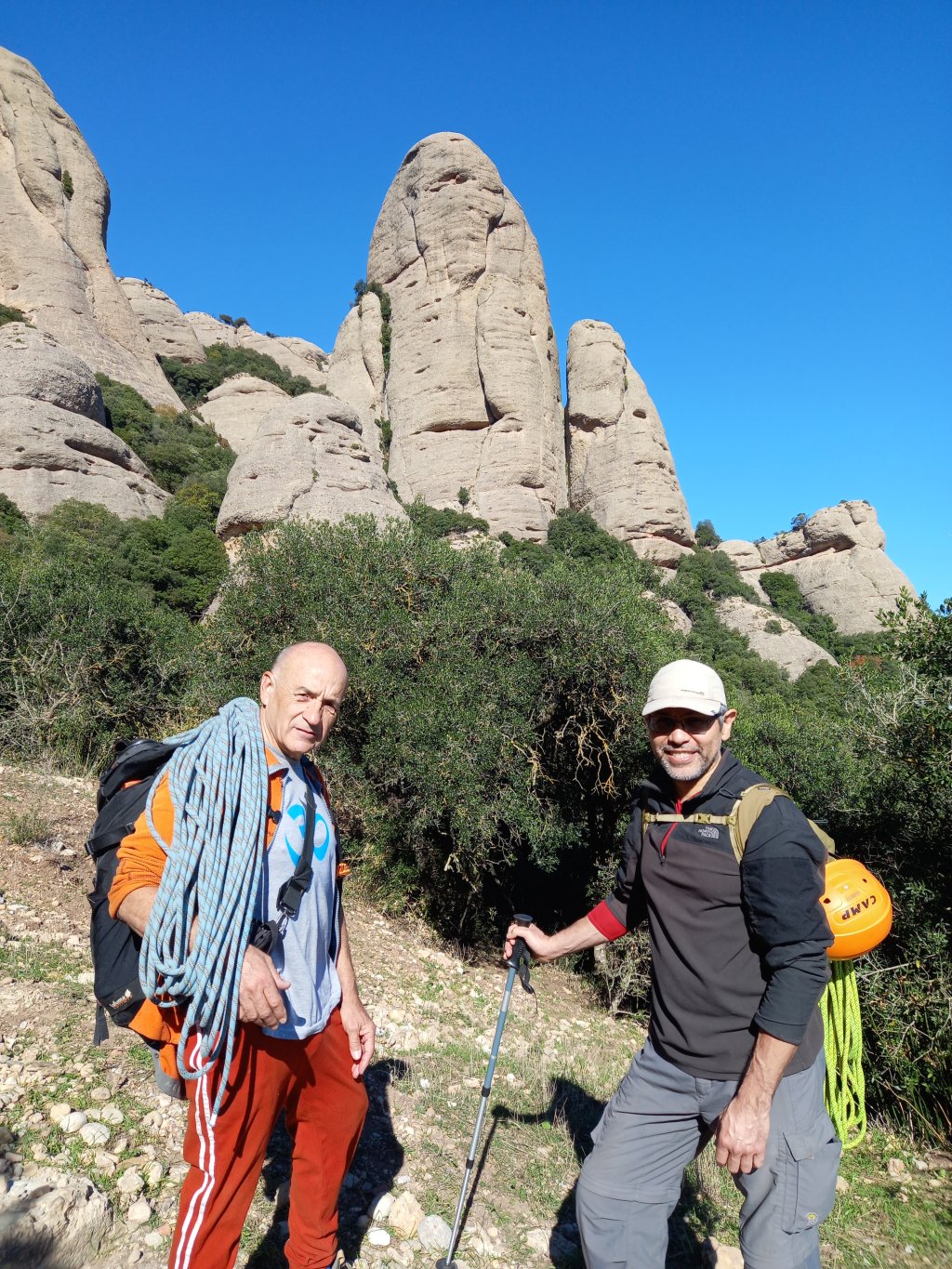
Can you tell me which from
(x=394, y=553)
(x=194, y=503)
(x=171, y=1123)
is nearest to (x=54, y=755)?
(x=394, y=553)

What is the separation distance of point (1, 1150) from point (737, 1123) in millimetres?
2706

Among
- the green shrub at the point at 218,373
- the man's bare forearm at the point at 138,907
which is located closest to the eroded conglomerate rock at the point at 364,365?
the green shrub at the point at 218,373

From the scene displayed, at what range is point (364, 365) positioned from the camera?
44.7m

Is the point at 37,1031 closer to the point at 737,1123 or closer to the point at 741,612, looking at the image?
the point at 737,1123

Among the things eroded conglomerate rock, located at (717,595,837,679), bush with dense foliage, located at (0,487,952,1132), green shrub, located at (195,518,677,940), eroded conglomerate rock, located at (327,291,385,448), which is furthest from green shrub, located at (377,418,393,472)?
green shrub, located at (195,518,677,940)

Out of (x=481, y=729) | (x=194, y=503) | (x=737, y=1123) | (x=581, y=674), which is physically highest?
(x=194, y=503)

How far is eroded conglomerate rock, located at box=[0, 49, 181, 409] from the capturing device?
36.0 metres

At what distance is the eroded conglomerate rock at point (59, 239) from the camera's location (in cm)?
3597

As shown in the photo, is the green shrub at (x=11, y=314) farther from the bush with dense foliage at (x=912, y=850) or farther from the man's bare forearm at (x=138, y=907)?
the man's bare forearm at (x=138, y=907)

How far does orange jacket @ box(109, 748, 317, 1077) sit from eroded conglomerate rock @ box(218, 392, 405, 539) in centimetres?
2159

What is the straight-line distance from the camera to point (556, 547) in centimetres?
3631

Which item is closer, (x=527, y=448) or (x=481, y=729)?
(x=481, y=729)

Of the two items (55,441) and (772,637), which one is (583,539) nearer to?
(772,637)

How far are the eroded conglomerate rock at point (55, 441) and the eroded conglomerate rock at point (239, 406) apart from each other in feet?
39.1
